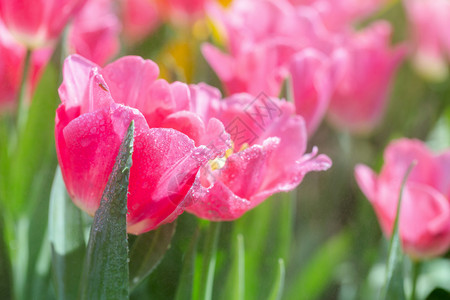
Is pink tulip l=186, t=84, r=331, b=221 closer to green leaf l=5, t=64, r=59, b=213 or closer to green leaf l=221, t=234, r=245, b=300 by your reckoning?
green leaf l=221, t=234, r=245, b=300

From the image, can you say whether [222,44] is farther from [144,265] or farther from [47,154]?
[144,265]

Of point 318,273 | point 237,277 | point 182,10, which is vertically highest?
point 182,10

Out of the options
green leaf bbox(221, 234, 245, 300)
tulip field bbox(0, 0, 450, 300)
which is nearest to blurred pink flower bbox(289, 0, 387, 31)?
tulip field bbox(0, 0, 450, 300)

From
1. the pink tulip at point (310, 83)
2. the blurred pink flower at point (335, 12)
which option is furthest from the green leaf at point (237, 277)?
the blurred pink flower at point (335, 12)

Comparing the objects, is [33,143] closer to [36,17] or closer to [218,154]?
[36,17]

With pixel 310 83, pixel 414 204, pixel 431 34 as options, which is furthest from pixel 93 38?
pixel 431 34
